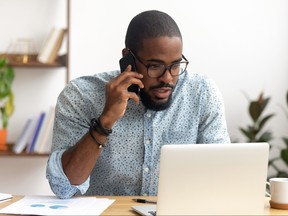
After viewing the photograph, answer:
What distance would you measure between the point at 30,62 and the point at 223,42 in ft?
3.98

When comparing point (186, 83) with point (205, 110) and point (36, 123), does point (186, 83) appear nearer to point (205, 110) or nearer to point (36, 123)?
point (205, 110)

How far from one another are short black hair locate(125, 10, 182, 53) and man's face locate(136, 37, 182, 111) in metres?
0.02

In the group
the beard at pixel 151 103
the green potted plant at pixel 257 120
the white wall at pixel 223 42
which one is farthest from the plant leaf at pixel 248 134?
the beard at pixel 151 103

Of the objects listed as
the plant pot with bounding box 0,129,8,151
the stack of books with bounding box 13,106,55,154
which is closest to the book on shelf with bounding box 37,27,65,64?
the stack of books with bounding box 13,106,55,154

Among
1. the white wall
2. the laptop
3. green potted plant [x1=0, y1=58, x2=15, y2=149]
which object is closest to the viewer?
the laptop

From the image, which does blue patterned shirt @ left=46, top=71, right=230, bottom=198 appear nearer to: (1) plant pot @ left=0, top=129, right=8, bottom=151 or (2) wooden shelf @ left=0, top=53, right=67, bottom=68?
(2) wooden shelf @ left=0, top=53, right=67, bottom=68

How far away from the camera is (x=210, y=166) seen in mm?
1468

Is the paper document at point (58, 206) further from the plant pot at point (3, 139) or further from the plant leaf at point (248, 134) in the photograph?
the plant leaf at point (248, 134)

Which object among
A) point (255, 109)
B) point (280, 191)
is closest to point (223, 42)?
point (255, 109)

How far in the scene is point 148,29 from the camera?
2121 millimetres

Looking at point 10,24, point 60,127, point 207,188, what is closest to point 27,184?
point 10,24

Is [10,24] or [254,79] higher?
[10,24]

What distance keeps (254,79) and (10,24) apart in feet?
5.19

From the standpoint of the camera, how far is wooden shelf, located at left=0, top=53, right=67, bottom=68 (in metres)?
3.62
